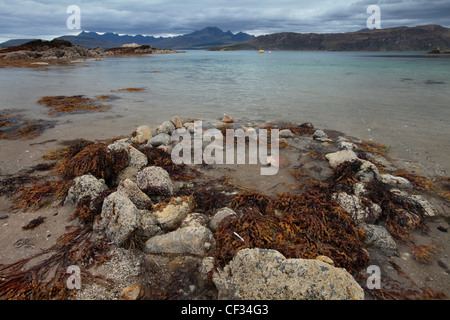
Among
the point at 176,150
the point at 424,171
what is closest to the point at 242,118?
the point at 176,150

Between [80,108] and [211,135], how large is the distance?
667 cm

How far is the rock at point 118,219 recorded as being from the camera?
3.06m

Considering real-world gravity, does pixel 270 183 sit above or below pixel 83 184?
below

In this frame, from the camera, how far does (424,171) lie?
5.30 meters

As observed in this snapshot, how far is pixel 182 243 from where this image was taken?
9.92 feet

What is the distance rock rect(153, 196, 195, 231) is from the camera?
11.1 ft

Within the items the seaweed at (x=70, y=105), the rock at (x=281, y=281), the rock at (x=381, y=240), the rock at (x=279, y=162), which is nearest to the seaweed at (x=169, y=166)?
the rock at (x=279, y=162)

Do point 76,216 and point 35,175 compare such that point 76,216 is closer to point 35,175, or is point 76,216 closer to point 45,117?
point 35,175

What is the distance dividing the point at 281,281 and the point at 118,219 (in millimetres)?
2099

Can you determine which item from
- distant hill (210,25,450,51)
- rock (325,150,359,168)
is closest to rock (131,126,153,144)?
rock (325,150,359,168)

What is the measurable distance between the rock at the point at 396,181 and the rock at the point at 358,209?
4.06 ft

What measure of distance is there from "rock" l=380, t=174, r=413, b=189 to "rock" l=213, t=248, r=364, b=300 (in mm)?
3063

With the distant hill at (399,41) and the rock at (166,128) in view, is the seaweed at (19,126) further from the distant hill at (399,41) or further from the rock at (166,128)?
the distant hill at (399,41)

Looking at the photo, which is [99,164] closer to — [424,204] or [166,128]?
[166,128]
